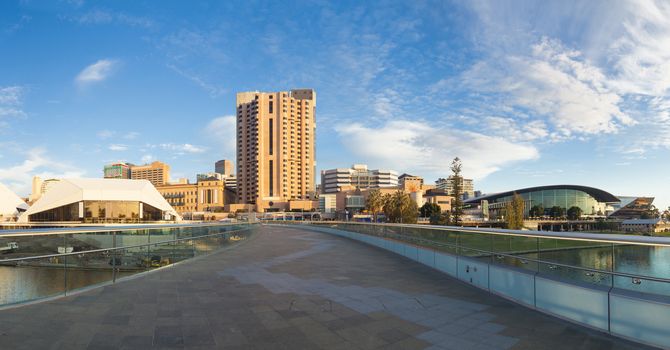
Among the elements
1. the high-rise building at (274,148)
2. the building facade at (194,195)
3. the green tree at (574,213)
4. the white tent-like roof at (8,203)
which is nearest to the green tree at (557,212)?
the green tree at (574,213)

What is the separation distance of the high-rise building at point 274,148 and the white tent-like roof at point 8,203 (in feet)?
233

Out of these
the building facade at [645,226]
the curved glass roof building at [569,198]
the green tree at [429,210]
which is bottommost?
the building facade at [645,226]

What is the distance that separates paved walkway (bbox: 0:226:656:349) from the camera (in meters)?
4.78

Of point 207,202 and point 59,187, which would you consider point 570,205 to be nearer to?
point 207,202

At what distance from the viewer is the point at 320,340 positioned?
4914mm

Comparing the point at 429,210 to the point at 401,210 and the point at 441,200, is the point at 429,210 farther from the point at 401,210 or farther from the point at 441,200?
the point at 441,200

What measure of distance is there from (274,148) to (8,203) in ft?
273

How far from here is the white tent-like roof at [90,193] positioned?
7225 cm

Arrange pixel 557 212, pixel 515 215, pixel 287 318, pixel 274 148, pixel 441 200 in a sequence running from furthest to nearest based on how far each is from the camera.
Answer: pixel 274 148, pixel 441 200, pixel 557 212, pixel 515 215, pixel 287 318

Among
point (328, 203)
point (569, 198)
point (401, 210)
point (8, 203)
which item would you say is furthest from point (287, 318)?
point (569, 198)

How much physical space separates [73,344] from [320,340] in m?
3.10

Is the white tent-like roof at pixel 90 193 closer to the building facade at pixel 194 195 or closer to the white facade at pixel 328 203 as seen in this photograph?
the white facade at pixel 328 203

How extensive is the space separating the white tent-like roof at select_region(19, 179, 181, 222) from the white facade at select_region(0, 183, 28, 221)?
1591cm

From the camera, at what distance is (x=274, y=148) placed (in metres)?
149
